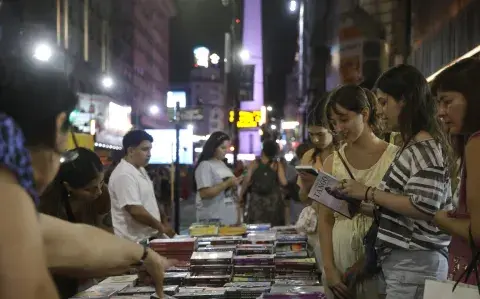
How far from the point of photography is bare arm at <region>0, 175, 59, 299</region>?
5.29 feet

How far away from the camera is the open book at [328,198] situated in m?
3.68

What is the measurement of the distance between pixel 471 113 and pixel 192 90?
55.2 meters

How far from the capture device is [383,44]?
51.7 feet

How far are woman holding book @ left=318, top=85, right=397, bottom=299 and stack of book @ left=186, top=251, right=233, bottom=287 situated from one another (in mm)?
948

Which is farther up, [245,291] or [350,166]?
[350,166]

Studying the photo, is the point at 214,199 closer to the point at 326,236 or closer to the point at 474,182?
the point at 326,236

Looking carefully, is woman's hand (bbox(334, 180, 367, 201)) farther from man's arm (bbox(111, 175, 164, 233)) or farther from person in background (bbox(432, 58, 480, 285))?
man's arm (bbox(111, 175, 164, 233))

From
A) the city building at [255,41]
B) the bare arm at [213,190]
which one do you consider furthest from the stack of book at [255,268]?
the city building at [255,41]

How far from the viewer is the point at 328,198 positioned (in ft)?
12.3

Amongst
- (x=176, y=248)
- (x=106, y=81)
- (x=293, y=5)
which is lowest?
(x=176, y=248)

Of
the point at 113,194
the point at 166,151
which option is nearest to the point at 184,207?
the point at 166,151

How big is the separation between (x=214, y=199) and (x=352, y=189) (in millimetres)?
4680

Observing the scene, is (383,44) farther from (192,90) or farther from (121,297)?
(192,90)

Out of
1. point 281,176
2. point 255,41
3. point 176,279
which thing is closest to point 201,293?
point 176,279
